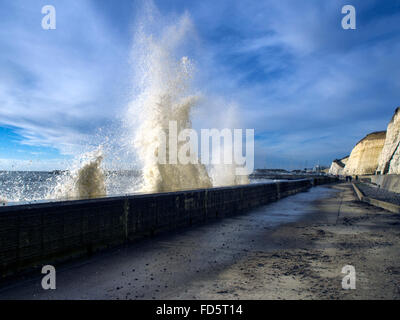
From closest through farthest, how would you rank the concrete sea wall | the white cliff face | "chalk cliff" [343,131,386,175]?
1. the concrete sea wall
2. the white cliff face
3. "chalk cliff" [343,131,386,175]

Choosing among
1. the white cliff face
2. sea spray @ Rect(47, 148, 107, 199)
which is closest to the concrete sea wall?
sea spray @ Rect(47, 148, 107, 199)

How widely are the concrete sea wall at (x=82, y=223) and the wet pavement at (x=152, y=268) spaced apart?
28 centimetres

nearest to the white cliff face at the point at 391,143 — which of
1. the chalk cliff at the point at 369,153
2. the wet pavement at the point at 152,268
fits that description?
the chalk cliff at the point at 369,153

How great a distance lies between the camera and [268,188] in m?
18.5

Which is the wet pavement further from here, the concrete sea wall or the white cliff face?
the white cliff face

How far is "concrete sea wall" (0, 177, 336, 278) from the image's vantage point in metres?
4.70

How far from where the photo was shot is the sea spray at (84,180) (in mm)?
12719

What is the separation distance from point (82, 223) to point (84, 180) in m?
7.66

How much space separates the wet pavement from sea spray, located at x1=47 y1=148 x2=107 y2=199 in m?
6.31

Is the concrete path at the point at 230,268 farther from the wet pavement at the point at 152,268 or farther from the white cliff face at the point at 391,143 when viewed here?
the white cliff face at the point at 391,143
